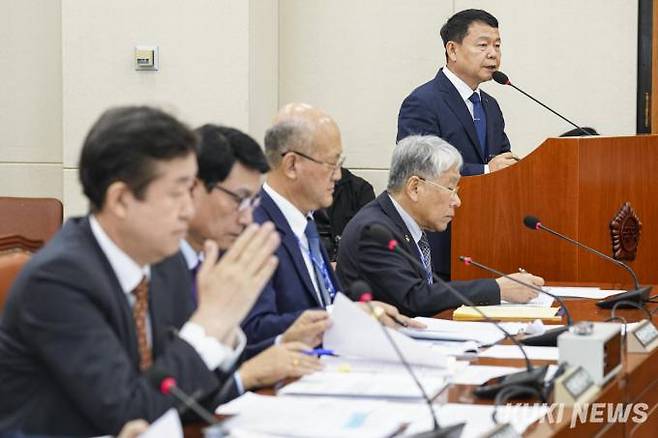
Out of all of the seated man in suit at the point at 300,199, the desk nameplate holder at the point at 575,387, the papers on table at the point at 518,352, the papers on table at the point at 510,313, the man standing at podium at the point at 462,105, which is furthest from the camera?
Result: the man standing at podium at the point at 462,105

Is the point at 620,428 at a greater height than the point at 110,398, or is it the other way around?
the point at 110,398

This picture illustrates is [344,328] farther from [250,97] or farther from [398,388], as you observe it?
[250,97]

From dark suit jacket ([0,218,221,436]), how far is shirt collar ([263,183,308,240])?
142 centimetres

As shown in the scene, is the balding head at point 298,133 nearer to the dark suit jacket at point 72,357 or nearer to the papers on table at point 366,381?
the papers on table at point 366,381

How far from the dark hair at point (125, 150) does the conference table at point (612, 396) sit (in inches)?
19.3

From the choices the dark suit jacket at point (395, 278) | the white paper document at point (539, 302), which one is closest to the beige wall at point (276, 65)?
the dark suit jacket at point (395, 278)

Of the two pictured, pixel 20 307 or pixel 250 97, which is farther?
pixel 250 97

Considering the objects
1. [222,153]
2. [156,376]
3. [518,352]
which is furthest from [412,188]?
[156,376]

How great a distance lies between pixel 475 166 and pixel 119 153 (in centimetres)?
328

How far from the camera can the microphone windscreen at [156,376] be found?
82.3 inches

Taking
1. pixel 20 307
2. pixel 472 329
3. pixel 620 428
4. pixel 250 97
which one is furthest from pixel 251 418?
pixel 250 97

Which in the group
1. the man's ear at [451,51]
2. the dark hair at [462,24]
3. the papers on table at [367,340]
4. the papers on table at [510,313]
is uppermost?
the dark hair at [462,24]

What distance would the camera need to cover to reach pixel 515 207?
4.98 meters

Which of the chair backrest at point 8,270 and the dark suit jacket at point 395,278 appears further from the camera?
the dark suit jacket at point 395,278
